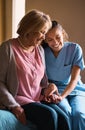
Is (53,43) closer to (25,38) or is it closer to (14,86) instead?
(25,38)

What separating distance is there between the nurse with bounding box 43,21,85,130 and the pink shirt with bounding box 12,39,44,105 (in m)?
0.20

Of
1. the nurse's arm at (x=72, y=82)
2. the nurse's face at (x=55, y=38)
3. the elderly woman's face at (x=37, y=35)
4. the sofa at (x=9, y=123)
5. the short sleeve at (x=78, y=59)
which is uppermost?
the elderly woman's face at (x=37, y=35)

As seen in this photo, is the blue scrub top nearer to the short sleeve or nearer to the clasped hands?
the short sleeve

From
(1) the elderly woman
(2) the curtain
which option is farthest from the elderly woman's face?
(2) the curtain

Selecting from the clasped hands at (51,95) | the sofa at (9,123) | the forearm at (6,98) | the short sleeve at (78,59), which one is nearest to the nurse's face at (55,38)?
the short sleeve at (78,59)

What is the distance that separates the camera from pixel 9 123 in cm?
140

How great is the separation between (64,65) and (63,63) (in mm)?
15

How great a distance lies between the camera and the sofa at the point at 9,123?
1.38 meters

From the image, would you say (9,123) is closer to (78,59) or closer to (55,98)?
(55,98)

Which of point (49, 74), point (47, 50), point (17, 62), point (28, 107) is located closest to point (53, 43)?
point (47, 50)

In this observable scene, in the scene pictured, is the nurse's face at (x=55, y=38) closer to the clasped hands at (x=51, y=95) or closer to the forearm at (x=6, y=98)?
the clasped hands at (x=51, y=95)

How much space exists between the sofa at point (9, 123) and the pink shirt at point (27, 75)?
A: 14 centimetres

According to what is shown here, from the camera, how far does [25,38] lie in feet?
5.16

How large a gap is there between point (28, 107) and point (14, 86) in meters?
0.14
